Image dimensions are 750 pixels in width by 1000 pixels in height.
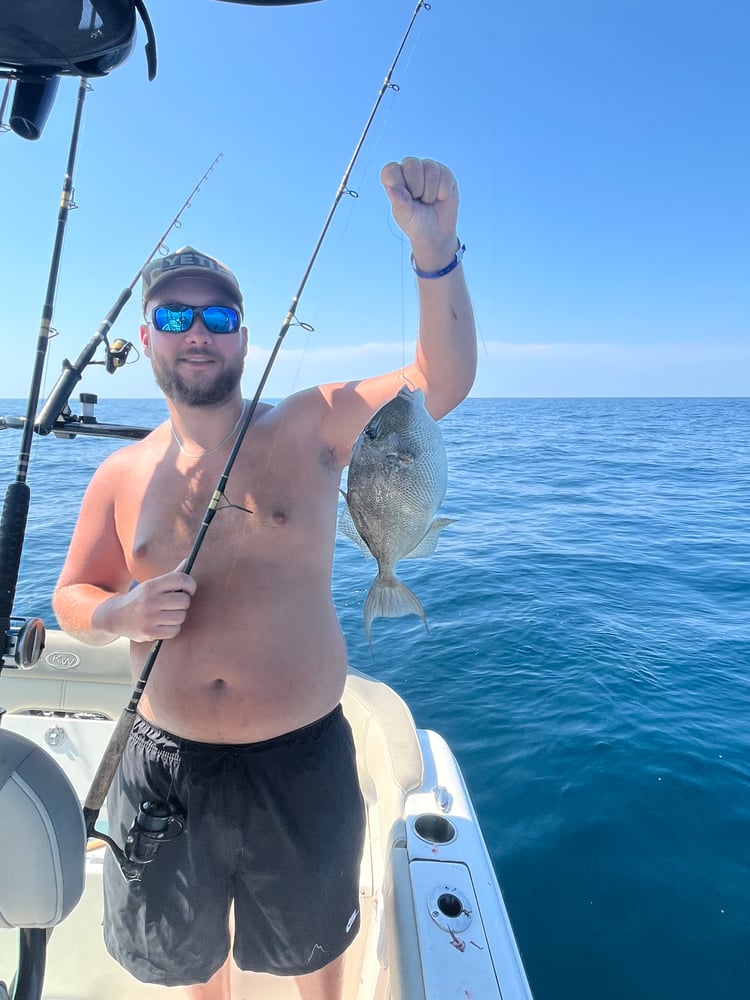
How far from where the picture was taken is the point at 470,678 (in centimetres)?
518

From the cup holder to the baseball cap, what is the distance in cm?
215

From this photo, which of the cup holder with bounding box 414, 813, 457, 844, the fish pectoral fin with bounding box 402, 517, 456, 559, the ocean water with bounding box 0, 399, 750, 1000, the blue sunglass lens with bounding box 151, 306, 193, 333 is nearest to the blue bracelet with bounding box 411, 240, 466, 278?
the fish pectoral fin with bounding box 402, 517, 456, 559

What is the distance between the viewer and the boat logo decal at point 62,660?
323 centimetres

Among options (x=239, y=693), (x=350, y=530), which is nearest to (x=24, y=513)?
(x=239, y=693)

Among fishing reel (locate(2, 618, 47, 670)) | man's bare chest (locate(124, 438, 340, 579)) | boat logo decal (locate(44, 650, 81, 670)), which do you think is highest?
man's bare chest (locate(124, 438, 340, 579))

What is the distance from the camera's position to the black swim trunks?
6.09ft

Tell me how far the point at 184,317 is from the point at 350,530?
0.95 metres

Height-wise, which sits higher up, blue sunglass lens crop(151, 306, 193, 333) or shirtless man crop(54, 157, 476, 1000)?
blue sunglass lens crop(151, 306, 193, 333)

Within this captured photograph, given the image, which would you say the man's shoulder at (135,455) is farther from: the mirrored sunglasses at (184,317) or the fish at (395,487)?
the fish at (395,487)

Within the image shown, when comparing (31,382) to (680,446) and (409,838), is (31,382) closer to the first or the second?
(409,838)

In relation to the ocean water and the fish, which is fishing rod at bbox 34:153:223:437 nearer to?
the ocean water

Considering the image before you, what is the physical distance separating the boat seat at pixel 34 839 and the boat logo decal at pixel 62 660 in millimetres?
2028

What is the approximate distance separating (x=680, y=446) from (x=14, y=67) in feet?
78.8

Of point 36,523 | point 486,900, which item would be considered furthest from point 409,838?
point 36,523
